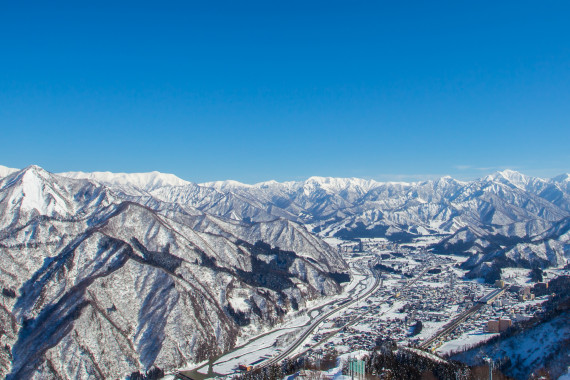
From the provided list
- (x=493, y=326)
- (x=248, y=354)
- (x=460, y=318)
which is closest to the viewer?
(x=248, y=354)

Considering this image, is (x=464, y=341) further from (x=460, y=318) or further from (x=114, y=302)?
(x=114, y=302)

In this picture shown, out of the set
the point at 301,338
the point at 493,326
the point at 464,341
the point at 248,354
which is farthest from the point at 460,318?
the point at 248,354

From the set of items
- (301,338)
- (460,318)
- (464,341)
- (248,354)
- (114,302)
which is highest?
(114,302)

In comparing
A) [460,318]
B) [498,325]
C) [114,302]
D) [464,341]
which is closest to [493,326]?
[498,325]

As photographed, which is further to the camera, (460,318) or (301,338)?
(460,318)

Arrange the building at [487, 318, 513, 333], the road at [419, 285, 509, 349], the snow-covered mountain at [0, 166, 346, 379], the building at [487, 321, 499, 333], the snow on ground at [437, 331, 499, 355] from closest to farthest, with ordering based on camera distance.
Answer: the snow-covered mountain at [0, 166, 346, 379]
the snow on ground at [437, 331, 499, 355]
the road at [419, 285, 509, 349]
the building at [487, 318, 513, 333]
the building at [487, 321, 499, 333]

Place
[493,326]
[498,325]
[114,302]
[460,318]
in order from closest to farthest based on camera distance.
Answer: [114,302] → [498,325] → [493,326] → [460,318]

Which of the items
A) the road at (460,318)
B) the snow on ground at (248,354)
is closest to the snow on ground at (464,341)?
the road at (460,318)

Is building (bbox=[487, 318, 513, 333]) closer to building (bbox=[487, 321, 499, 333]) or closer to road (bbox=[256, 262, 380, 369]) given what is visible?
building (bbox=[487, 321, 499, 333])

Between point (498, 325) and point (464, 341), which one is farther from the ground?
point (498, 325)

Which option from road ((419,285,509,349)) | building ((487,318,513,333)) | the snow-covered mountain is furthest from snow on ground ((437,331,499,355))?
the snow-covered mountain
